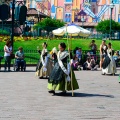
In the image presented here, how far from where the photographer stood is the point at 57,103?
13.4 meters

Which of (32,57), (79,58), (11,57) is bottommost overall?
(32,57)

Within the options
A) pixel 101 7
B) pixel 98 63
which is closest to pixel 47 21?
pixel 101 7

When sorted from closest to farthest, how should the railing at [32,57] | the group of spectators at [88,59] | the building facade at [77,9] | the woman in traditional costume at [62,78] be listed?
the woman in traditional costume at [62,78]
the group of spectators at [88,59]
the railing at [32,57]
the building facade at [77,9]

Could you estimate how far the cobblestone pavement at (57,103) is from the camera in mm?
11273

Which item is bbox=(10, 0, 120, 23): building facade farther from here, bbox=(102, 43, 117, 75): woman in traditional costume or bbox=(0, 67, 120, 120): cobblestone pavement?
bbox=(0, 67, 120, 120): cobblestone pavement

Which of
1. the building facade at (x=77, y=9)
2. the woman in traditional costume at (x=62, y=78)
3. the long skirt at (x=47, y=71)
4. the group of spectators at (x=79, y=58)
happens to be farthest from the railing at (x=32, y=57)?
the building facade at (x=77, y=9)

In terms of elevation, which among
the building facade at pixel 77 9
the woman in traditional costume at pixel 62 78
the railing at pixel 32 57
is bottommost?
the railing at pixel 32 57

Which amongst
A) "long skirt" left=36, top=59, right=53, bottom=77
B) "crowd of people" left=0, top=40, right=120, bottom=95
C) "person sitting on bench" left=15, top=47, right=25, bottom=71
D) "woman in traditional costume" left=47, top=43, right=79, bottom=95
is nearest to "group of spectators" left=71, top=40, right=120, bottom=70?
"crowd of people" left=0, top=40, right=120, bottom=95

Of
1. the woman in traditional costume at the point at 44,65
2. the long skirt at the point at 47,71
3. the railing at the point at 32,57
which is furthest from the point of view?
the railing at the point at 32,57

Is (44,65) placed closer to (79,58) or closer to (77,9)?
(79,58)

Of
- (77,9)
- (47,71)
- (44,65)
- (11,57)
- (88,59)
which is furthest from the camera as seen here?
(77,9)

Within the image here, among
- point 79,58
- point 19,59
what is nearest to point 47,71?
point 19,59

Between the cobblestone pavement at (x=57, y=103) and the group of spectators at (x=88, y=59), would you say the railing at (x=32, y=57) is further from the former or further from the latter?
the cobblestone pavement at (x=57, y=103)

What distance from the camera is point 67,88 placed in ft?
50.0
